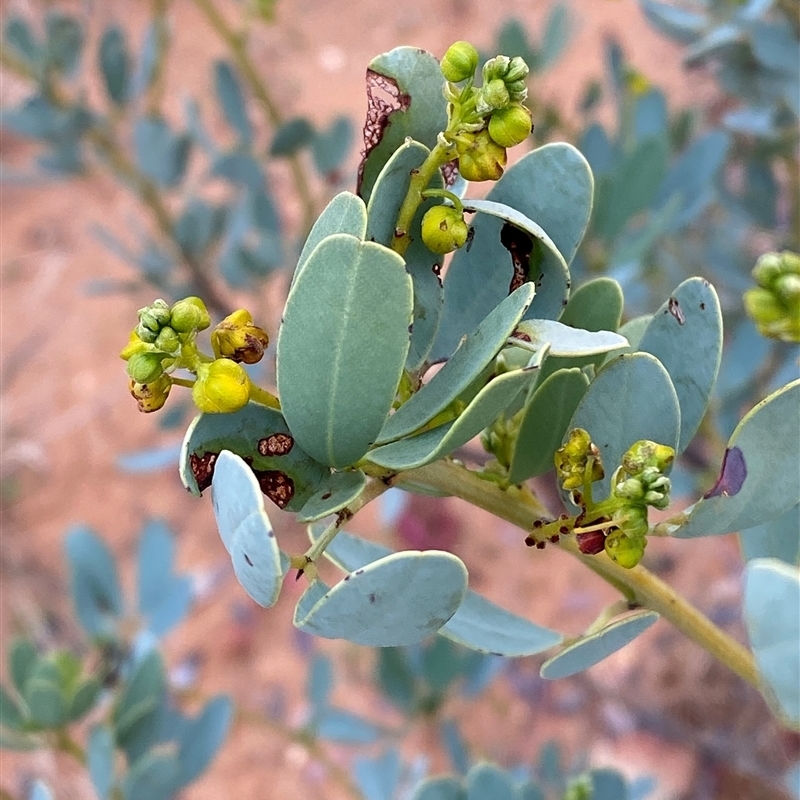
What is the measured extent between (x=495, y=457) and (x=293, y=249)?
104 cm

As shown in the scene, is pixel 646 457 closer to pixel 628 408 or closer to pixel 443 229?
pixel 628 408

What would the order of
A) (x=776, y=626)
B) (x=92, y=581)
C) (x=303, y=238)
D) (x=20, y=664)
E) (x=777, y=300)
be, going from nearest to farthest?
(x=776, y=626) → (x=777, y=300) → (x=20, y=664) → (x=92, y=581) → (x=303, y=238)

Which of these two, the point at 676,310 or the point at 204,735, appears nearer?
the point at 676,310

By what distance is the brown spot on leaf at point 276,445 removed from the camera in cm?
42

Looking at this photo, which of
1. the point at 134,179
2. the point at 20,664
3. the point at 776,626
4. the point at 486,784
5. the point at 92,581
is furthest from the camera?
the point at 134,179

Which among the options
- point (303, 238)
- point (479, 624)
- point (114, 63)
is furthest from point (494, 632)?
point (114, 63)

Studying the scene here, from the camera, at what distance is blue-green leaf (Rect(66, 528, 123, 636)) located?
3.79 ft

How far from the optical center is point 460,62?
387mm

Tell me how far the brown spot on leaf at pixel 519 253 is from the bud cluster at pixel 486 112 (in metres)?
0.07

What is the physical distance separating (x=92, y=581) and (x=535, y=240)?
0.95m

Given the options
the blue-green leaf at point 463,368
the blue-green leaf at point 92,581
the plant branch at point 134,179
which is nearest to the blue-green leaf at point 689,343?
the blue-green leaf at point 463,368

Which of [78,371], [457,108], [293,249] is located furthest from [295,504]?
[78,371]

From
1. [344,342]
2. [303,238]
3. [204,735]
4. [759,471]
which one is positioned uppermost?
[344,342]

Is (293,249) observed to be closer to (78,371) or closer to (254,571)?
(254,571)
